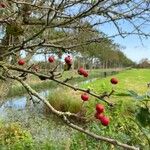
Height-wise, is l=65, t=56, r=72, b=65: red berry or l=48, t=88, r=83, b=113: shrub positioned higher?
l=65, t=56, r=72, b=65: red berry

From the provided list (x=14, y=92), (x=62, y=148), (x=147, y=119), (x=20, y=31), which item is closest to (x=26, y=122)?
(x=62, y=148)

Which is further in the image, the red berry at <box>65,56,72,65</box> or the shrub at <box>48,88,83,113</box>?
the shrub at <box>48,88,83,113</box>

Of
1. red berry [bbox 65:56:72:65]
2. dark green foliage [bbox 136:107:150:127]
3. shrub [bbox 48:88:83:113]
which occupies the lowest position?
shrub [bbox 48:88:83:113]

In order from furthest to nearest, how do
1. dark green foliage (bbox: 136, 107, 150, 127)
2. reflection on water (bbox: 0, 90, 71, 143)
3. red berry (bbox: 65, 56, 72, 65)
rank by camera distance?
reflection on water (bbox: 0, 90, 71, 143)
red berry (bbox: 65, 56, 72, 65)
dark green foliage (bbox: 136, 107, 150, 127)

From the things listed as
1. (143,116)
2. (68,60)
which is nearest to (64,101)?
(68,60)

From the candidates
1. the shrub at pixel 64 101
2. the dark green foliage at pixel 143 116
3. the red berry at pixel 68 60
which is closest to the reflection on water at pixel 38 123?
the shrub at pixel 64 101

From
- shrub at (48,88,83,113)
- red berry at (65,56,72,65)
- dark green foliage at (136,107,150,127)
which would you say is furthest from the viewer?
shrub at (48,88,83,113)

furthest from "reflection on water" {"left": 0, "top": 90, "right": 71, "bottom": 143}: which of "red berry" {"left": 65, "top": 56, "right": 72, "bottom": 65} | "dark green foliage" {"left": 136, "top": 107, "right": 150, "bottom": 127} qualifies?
"dark green foliage" {"left": 136, "top": 107, "right": 150, "bottom": 127}

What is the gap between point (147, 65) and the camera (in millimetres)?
80188

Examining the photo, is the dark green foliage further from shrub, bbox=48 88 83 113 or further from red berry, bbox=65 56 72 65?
shrub, bbox=48 88 83 113

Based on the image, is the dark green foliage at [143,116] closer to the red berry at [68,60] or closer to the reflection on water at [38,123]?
the red berry at [68,60]

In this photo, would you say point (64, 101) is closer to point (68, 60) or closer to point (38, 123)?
point (38, 123)

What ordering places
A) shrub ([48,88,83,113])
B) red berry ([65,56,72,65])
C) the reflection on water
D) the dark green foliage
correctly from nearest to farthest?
1. the dark green foliage
2. red berry ([65,56,72,65])
3. the reflection on water
4. shrub ([48,88,83,113])

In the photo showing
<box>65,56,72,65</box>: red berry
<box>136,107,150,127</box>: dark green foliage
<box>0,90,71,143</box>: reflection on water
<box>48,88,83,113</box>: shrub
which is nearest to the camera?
<box>136,107,150,127</box>: dark green foliage
